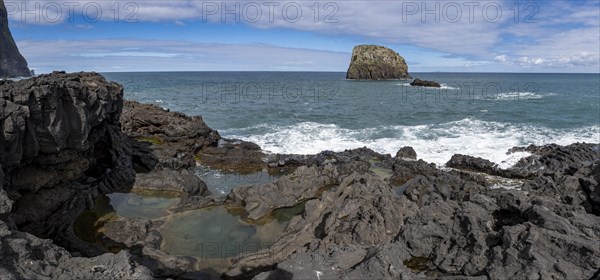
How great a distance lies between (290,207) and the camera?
19.2m

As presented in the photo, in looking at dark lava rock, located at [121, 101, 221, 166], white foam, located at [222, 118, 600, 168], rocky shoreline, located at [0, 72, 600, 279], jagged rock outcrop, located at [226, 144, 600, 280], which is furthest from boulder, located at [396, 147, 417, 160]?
dark lava rock, located at [121, 101, 221, 166]

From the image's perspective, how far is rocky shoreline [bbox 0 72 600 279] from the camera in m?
8.71

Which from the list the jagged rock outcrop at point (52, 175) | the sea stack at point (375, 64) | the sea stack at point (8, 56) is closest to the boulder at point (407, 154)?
the jagged rock outcrop at point (52, 175)

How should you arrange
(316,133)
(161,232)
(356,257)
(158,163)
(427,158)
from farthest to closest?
(316,133), (427,158), (158,163), (161,232), (356,257)

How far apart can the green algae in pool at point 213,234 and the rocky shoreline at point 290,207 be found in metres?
0.46

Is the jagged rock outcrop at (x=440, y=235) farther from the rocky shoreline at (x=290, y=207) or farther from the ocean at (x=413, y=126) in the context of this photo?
the ocean at (x=413, y=126)

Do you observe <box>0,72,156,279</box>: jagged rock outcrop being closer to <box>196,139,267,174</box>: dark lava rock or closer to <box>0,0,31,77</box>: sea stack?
<box>196,139,267,174</box>: dark lava rock

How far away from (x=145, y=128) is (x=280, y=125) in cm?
1597

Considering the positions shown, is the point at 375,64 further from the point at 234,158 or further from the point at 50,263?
the point at 50,263

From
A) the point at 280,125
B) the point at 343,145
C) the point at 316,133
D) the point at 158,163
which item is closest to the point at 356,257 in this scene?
the point at 158,163

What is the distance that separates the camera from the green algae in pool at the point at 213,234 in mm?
15016

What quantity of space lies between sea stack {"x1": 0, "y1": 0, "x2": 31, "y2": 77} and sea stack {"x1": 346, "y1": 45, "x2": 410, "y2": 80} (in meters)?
133

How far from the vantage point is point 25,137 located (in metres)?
13.0

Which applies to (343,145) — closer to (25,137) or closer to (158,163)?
(158,163)
